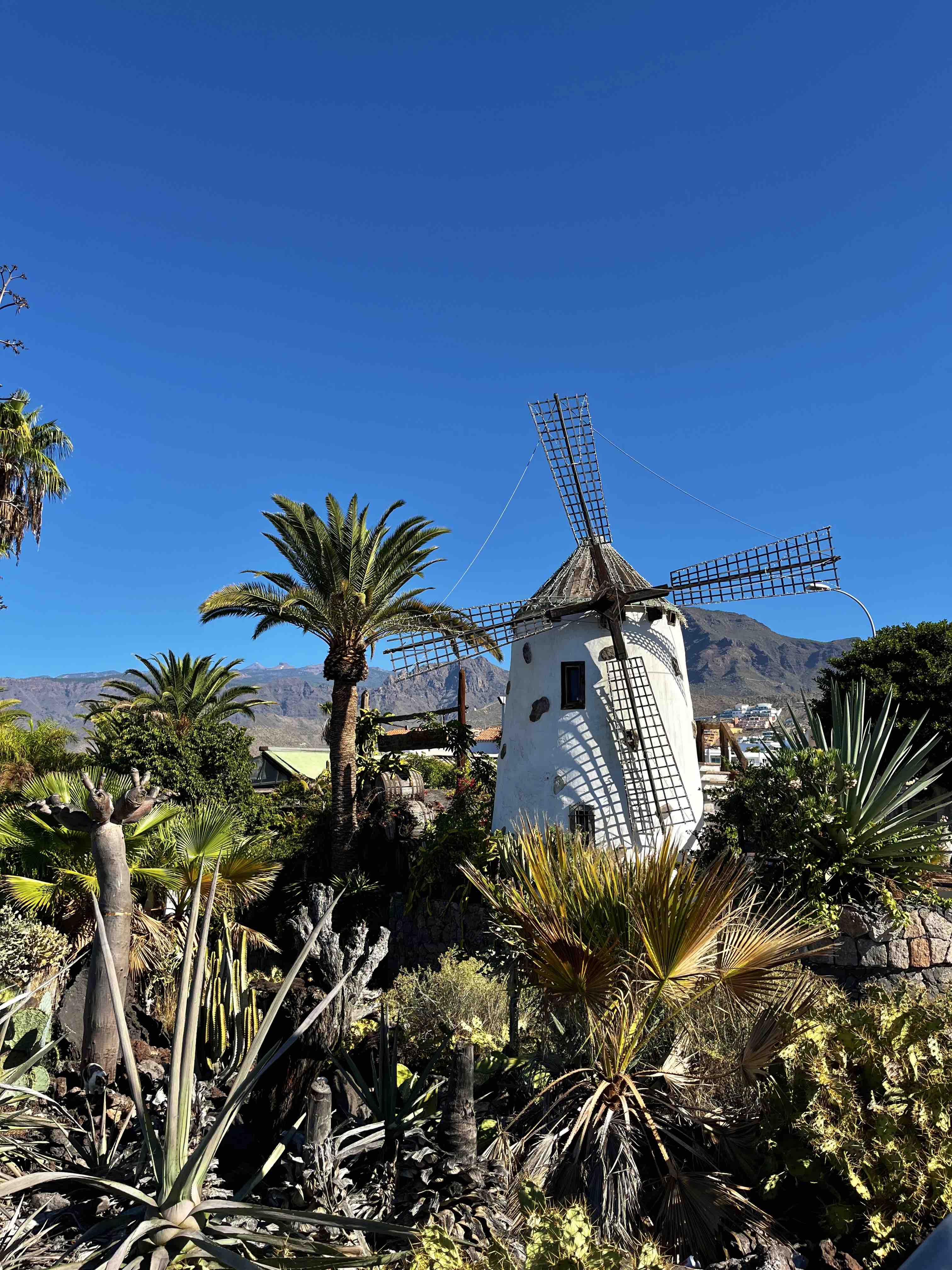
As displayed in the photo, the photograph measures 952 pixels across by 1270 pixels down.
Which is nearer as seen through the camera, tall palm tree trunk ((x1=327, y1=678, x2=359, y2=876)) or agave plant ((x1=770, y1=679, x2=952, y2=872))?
agave plant ((x1=770, y1=679, x2=952, y2=872))

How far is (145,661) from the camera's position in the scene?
28359 mm

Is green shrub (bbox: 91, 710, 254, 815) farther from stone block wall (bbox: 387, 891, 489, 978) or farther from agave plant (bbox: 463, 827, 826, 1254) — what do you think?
agave plant (bbox: 463, 827, 826, 1254)

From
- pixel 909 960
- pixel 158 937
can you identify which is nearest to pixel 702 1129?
pixel 909 960

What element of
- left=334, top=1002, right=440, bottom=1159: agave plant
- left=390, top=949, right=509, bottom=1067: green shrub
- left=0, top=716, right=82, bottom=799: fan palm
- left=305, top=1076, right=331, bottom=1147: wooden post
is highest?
left=0, top=716, right=82, bottom=799: fan palm

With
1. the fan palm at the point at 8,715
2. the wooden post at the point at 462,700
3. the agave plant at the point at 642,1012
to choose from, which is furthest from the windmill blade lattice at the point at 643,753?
the fan palm at the point at 8,715

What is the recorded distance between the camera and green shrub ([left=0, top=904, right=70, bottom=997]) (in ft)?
27.9

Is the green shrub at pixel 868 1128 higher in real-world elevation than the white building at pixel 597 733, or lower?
lower

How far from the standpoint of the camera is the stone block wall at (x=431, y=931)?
632 inches

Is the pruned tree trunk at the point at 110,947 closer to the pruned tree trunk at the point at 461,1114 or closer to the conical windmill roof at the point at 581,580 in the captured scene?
the pruned tree trunk at the point at 461,1114

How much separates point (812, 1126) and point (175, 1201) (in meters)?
4.25

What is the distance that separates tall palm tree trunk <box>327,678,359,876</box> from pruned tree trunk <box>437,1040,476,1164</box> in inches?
497

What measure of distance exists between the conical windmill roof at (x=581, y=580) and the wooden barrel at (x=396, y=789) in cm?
651

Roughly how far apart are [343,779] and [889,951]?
1195 centimetres

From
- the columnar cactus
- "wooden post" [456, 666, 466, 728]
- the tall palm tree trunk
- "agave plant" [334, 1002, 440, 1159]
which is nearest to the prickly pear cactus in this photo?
the columnar cactus
